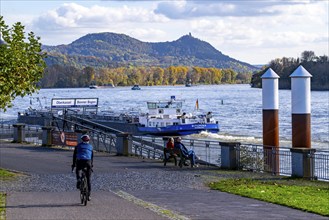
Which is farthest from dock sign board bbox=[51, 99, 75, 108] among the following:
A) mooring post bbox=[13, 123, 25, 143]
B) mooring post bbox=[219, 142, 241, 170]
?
mooring post bbox=[219, 142, 241, 170]

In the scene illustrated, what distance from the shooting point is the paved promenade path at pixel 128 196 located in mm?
15188

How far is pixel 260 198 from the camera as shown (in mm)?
18094

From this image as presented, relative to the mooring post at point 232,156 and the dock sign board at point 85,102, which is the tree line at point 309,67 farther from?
the mooring post at point 232,156

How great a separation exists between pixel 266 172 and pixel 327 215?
10.4 meters

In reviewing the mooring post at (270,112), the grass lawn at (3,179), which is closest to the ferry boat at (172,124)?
the mooring post at (270,112)

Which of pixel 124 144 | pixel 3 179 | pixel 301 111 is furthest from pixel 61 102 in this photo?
pixel 3 179

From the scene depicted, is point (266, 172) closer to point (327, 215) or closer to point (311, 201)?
point (311, 201)

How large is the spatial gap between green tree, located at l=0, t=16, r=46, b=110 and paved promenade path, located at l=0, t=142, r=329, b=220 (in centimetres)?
285

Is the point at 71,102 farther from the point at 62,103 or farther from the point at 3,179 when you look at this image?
the point at 3,179

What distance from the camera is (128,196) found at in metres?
18.4

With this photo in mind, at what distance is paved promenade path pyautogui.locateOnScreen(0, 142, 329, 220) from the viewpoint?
49.8 feet

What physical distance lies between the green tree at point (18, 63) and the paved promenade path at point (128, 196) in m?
2.85

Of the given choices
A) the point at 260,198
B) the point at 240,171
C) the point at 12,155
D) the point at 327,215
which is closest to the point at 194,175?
the point at 240,171

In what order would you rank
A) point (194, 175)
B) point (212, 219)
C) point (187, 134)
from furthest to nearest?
point (187, 134) < point (194, 175) < point (212, 219)
